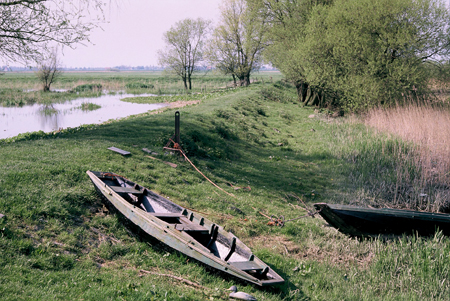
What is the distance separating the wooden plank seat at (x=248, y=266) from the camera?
191 inches

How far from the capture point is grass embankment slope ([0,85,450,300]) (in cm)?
473

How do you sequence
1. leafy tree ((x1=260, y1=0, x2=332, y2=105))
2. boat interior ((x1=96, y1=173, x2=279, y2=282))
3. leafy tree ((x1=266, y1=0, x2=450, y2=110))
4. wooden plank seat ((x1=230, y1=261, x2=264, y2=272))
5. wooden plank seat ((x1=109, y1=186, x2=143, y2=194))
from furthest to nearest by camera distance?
leafy tree ((x1=260, y1=0, x2=332, y2=105))
leafy tree ((x1=266, y1=0, x2=450, y2=110))
wooden plank seat ((x1=109, y1=186, x2=143, y2=194))
boat interior ((x1=96, y1=173, x2=279, y2=282))
wooden plank seat ((x1=230, y1=261, x2=264, y2=272))

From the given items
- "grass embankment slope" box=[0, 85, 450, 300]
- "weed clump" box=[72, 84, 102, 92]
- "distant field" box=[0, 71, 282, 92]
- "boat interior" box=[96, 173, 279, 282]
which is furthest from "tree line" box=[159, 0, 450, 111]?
"weed clump" box=[72, 84, 102, 92]

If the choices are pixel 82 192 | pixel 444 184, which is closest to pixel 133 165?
pixel 82 192

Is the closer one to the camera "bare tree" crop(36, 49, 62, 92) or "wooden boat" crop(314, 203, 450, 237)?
"wooden boat" crop(314, 203, 450, 237)

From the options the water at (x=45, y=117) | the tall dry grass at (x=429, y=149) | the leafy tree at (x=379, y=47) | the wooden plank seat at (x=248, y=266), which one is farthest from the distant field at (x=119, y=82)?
the wooden plank seat at (x=248, y=266)

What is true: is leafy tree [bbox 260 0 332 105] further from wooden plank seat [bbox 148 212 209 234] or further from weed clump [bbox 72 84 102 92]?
weed clump [bbox 72 84 102 92]

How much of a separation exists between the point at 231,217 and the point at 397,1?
1826 cm

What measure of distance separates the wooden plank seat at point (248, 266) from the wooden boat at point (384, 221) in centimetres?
209

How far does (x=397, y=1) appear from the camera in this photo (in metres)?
18.9

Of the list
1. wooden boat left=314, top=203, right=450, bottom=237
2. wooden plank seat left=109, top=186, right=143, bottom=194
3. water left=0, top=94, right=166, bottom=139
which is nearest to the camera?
wooden boat left=314, top=203, right=450, bottom=237

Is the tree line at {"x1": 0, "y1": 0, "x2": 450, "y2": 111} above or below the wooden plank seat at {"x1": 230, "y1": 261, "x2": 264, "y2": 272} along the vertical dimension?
above

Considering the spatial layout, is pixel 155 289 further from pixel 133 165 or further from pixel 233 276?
pixel 133 165

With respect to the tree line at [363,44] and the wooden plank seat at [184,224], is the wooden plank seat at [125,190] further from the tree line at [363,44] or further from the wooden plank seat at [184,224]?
the tree line at [363,44]
